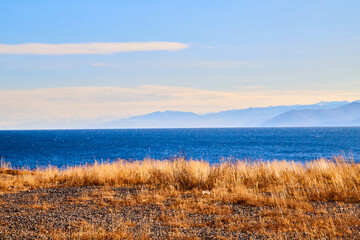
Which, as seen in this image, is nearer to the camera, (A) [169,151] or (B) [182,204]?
(B) [182,204]

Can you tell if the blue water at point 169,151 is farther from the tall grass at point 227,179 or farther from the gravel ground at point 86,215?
the gravel ground at point 86,215

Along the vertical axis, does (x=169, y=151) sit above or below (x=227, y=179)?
below

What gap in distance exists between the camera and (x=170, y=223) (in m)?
8.53

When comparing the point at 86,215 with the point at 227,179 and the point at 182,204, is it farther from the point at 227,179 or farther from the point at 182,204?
the point at 227,179

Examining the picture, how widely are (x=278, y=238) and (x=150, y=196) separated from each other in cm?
583

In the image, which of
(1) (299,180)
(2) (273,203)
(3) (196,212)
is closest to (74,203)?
(3) (196,212)

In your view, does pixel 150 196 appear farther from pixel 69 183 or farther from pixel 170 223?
pixel 69 183

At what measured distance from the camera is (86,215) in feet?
31.6

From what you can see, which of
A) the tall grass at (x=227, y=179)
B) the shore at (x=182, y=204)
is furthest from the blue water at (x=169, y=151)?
the shore at (x=182, y=204)

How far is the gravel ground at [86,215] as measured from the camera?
25.7ft

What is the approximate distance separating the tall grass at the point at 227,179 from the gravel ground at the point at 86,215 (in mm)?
1763

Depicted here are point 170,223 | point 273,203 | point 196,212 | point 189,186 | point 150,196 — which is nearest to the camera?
point 170,223

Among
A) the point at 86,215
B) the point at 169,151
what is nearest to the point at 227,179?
the point at 86,215

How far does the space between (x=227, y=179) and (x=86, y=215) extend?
6.68 metres
